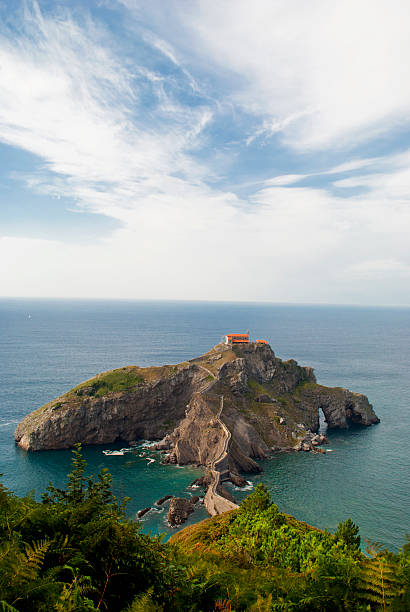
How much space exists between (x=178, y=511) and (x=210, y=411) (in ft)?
88.4

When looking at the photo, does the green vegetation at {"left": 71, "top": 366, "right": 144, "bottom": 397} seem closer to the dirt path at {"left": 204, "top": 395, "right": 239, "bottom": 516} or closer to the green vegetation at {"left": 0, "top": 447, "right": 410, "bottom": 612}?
the dirt path at {"left": 204, "top": 395, "right": 239, "bottom": 516}

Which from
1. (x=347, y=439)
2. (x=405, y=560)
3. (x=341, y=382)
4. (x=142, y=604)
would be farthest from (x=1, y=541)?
(x=341, y=382)

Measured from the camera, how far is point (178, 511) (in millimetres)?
50125

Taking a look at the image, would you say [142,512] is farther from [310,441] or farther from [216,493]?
[310,441]

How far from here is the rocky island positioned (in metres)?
71.4

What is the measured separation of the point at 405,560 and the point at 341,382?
116374 millimetres

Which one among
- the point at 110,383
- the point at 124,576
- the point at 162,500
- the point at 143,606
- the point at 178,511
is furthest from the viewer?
the point at 110,383

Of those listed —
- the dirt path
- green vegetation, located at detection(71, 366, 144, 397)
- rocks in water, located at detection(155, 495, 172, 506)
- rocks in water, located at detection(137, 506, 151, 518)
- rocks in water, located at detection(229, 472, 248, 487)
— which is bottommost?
rocks in water, located at detection(155, 495, 172, 506)

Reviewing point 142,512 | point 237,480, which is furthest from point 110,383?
point 237,480

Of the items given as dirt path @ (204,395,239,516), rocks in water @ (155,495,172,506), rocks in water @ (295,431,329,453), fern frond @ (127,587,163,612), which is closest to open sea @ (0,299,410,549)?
rocks in water @ (155,495,172,506)

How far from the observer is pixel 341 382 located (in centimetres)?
12319

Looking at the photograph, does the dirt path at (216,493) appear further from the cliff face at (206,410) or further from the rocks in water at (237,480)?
the rocks in water at (237,480)

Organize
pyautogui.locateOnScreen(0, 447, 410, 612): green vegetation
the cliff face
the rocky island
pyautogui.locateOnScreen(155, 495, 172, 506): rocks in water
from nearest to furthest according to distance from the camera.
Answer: pyautogui.locateOnScreen(0, 447, 410, 612): green vegetation, pyautogui.locateOnScreen(155, 495, 172, 506): rocks in water, the rocky island, the cliff face

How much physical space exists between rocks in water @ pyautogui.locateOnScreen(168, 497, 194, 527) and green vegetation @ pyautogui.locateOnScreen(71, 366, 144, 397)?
119 feet
